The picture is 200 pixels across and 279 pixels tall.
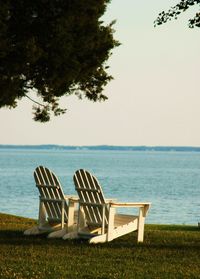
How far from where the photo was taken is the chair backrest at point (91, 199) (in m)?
16.9

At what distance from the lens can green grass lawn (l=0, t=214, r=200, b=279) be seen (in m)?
13.2

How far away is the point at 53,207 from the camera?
18.1 meters

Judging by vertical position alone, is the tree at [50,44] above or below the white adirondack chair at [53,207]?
above

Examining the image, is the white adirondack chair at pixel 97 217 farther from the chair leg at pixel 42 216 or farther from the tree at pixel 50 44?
the tree at pixel 50 44

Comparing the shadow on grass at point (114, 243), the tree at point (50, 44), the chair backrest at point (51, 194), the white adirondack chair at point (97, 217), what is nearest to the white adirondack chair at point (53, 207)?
the chair backrest at point (51, 194)

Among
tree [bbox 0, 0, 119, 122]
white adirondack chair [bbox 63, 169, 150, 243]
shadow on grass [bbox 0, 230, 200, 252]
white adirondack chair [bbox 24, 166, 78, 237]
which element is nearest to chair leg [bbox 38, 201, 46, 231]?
white adirondack chair [bbox 24, 166, 78, 237]

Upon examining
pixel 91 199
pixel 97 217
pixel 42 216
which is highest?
pixel 91 199

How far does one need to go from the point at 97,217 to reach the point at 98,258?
2.32 meters

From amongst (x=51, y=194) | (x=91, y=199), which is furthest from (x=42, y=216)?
(x=91, y=199)

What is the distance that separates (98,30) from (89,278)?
12.3m

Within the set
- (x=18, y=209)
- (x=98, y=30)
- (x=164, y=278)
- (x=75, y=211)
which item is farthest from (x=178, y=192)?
(x=164, y=278)

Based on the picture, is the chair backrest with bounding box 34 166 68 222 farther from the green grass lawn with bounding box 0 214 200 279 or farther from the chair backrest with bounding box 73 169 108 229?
the chair backrest with bounding box 73 169 108 229

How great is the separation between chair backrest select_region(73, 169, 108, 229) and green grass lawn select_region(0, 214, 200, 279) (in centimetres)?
47

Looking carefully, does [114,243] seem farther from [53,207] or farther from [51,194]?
[51,194]
